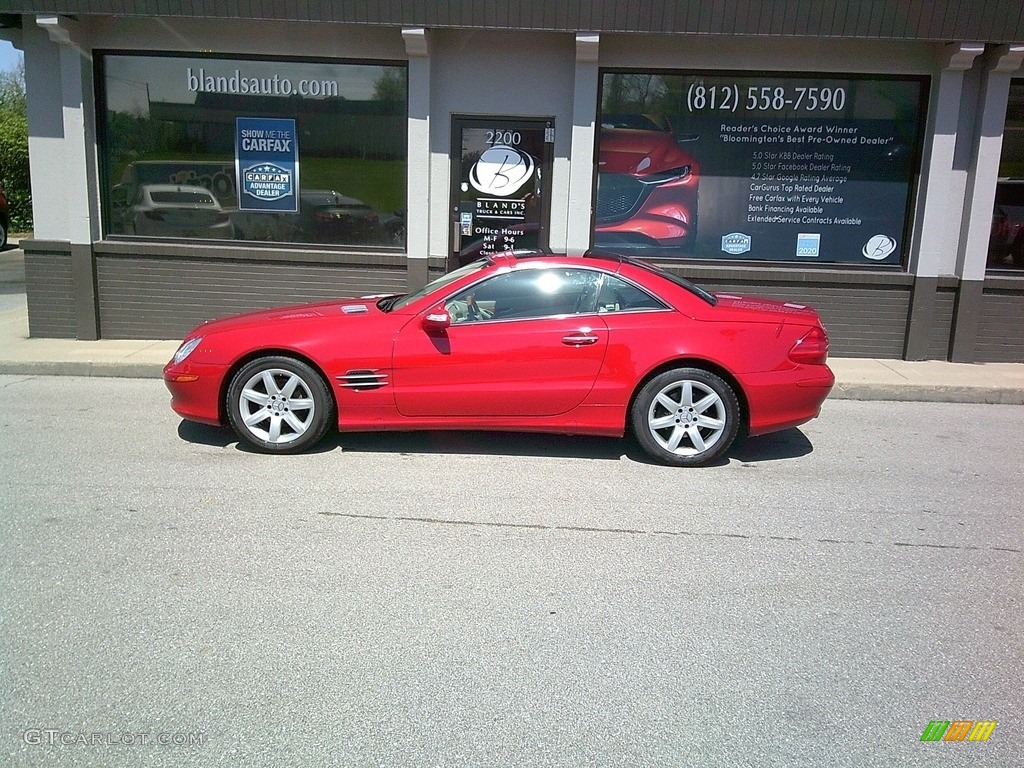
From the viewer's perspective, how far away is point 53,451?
616 centimetres

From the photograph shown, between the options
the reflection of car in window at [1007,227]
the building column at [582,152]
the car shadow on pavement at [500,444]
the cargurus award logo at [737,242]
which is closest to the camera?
the car shadow on pavement at [500,444]

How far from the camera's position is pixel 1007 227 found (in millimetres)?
9992

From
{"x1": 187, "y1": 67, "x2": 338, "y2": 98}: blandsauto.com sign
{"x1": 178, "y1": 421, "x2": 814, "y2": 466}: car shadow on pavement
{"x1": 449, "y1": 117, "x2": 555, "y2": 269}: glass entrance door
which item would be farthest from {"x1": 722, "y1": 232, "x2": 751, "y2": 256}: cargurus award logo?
{"x1": 187, "y1": 67, "x2": 338, "y2": 98}: blandsauto.com sign

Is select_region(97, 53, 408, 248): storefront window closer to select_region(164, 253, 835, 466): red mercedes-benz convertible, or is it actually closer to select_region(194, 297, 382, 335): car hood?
select_region(194, 297, 382, 335): car hood

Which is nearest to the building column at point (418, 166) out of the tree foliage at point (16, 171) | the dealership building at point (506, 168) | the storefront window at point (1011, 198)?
the dealership building at point (506, 168)

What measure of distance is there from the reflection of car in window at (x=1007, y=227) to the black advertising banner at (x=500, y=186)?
518 centimetres

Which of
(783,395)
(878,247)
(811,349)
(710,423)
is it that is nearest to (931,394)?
(878,247)

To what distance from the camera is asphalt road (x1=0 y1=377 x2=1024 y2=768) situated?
3016 millimetres

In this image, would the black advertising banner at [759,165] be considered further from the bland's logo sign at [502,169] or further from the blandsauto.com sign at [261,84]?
the blandsauto.com sign at [261,84]

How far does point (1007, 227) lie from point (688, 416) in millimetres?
6218

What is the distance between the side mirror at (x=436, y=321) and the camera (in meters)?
5.97

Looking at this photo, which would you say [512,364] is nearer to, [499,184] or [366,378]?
[366,378]

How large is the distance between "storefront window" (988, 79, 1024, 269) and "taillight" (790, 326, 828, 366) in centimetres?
505

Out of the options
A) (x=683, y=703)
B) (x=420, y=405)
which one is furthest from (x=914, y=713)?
(x=420, y=405)
